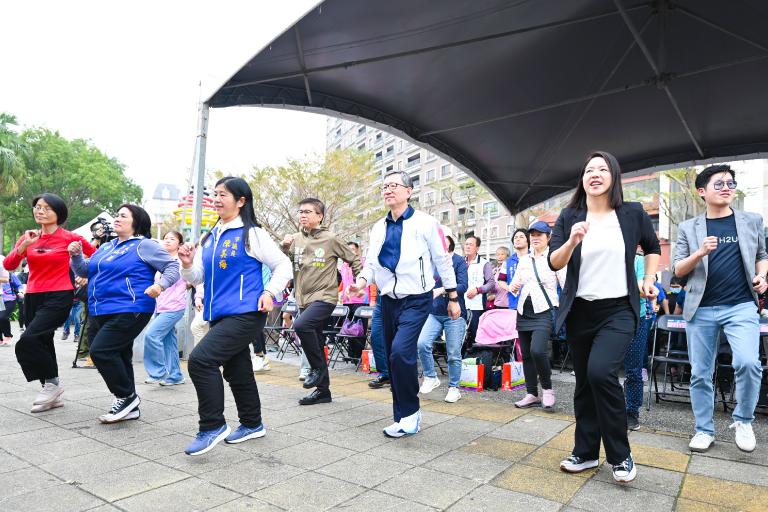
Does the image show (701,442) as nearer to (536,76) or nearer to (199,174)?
(536,76)

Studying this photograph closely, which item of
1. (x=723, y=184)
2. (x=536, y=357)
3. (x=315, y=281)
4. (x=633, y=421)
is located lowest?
(x=633, y=421)

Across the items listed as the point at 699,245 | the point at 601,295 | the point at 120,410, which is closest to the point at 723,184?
the point at 699,245

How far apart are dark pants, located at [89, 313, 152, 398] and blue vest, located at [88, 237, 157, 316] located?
0.08m

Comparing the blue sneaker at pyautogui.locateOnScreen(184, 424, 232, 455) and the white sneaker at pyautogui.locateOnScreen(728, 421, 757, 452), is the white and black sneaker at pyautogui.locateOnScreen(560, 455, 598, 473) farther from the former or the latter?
the blue sneaker at pyautogui.locateOnScreen(184, 424, 232, 455)

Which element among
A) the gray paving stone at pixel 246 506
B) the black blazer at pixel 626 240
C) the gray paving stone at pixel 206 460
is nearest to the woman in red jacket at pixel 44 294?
the gray paving stone at pixel 206 460

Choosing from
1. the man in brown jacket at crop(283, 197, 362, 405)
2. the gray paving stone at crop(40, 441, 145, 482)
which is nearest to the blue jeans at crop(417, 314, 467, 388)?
the man in brown jacket at crop(283, 197, 362, 405)

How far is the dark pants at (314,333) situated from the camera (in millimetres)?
5348

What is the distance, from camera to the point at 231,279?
377 cm

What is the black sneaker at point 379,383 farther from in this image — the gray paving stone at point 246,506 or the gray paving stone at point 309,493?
the gray paving stone at point 246,506

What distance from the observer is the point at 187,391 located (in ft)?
19.4

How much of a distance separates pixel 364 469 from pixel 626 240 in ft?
7.02

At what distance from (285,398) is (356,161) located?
1013 inches

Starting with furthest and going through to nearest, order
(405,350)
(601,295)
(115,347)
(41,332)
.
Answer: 1. (41,332)
2. (115,347)
3. (405,350)
4. (601,295)

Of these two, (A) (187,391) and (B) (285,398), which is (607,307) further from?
(A) (187,391)
